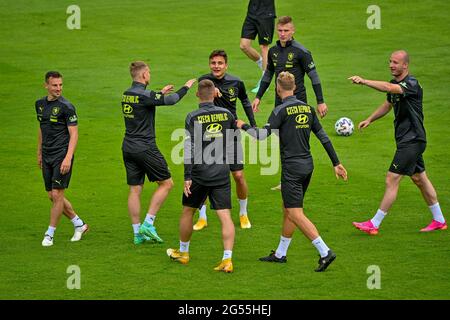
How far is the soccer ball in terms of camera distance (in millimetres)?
20125

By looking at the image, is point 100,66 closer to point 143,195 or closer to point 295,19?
point 295,19

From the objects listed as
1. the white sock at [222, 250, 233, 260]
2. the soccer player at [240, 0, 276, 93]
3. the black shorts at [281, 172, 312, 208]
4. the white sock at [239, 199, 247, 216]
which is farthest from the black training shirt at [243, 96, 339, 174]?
the soccer player at [240, 0, 276, 93]

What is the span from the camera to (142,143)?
46.0ft

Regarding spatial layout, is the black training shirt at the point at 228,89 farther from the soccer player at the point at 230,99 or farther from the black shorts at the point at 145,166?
the black shorts at the point at 145,166

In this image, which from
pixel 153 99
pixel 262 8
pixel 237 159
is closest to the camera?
pixel 153 99

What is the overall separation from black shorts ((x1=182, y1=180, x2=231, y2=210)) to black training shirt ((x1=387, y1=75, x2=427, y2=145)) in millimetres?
3162

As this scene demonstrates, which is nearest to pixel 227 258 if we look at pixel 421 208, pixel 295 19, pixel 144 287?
pixel 144 287

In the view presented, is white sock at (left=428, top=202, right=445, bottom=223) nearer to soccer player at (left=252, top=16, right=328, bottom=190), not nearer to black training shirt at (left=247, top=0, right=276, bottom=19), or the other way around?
soccer player at (left=252, top=16, right=328, bottom=190)

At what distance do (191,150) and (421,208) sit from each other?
→ 4.92 m

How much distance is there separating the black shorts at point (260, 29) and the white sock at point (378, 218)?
9.49 metres

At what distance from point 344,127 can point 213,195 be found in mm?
7823

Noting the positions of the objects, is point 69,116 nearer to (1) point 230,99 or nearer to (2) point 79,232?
(2) point 79,232

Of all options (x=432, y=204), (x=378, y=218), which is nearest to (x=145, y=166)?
(x=378, y=218)

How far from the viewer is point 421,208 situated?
15.7 metres
